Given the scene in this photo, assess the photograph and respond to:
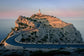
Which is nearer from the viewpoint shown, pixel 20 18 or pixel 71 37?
pixel 71 37

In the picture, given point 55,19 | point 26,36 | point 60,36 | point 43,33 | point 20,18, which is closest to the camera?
point 26,36

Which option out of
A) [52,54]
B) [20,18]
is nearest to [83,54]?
[52,54]

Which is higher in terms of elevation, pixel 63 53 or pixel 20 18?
pixel 20 18

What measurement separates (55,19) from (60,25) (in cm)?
846

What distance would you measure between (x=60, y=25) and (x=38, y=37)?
21.6 m

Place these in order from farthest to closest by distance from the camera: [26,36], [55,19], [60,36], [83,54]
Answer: [55,19], [60,36], [26,36], [83,54]

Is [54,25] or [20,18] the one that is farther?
[20,18]

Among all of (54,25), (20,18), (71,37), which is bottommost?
(71,37)

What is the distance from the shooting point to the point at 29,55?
21.4 meters

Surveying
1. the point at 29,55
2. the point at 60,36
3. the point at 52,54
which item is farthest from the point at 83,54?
the point at 60,36

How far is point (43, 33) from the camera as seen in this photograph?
5831cm

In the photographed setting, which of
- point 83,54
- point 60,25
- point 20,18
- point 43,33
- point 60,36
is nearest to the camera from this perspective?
point 83,54

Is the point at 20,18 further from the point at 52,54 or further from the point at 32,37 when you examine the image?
the point at 52,54

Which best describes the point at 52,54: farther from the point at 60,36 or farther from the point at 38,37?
the point at 60,36
